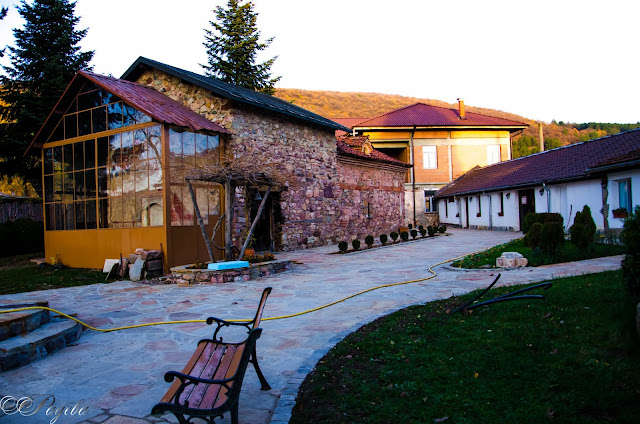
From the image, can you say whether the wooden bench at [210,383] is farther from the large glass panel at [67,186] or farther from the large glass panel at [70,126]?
the large glass panel at [70,126]

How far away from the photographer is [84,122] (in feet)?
44.8

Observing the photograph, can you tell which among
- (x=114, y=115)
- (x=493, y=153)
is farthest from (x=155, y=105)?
(x=493, y=153)

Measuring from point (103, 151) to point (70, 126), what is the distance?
2014 millimetres

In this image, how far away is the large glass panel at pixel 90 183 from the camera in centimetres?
1343

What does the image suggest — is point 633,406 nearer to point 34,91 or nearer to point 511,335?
point 511,335

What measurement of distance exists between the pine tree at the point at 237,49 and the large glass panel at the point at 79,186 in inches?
586

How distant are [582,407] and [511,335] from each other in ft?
5.11

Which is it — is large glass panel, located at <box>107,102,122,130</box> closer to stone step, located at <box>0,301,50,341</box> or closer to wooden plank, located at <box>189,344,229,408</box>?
stone step, located at <box>0,301,50,341</box>

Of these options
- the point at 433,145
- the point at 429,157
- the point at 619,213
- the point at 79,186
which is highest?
the point at 433,145

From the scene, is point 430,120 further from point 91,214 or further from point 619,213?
point 91,214

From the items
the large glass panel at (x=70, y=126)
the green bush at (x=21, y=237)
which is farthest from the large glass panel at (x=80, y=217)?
the green bush at (x=21, y=237)

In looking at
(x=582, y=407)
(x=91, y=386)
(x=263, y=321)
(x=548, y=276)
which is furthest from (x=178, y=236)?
(x=582, y=407)

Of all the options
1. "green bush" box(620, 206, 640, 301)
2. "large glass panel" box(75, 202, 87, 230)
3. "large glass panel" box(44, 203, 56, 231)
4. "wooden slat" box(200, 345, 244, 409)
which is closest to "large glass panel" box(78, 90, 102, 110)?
"large glass panel" box(75, 202, 87, 230)

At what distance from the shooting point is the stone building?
11969 mm
